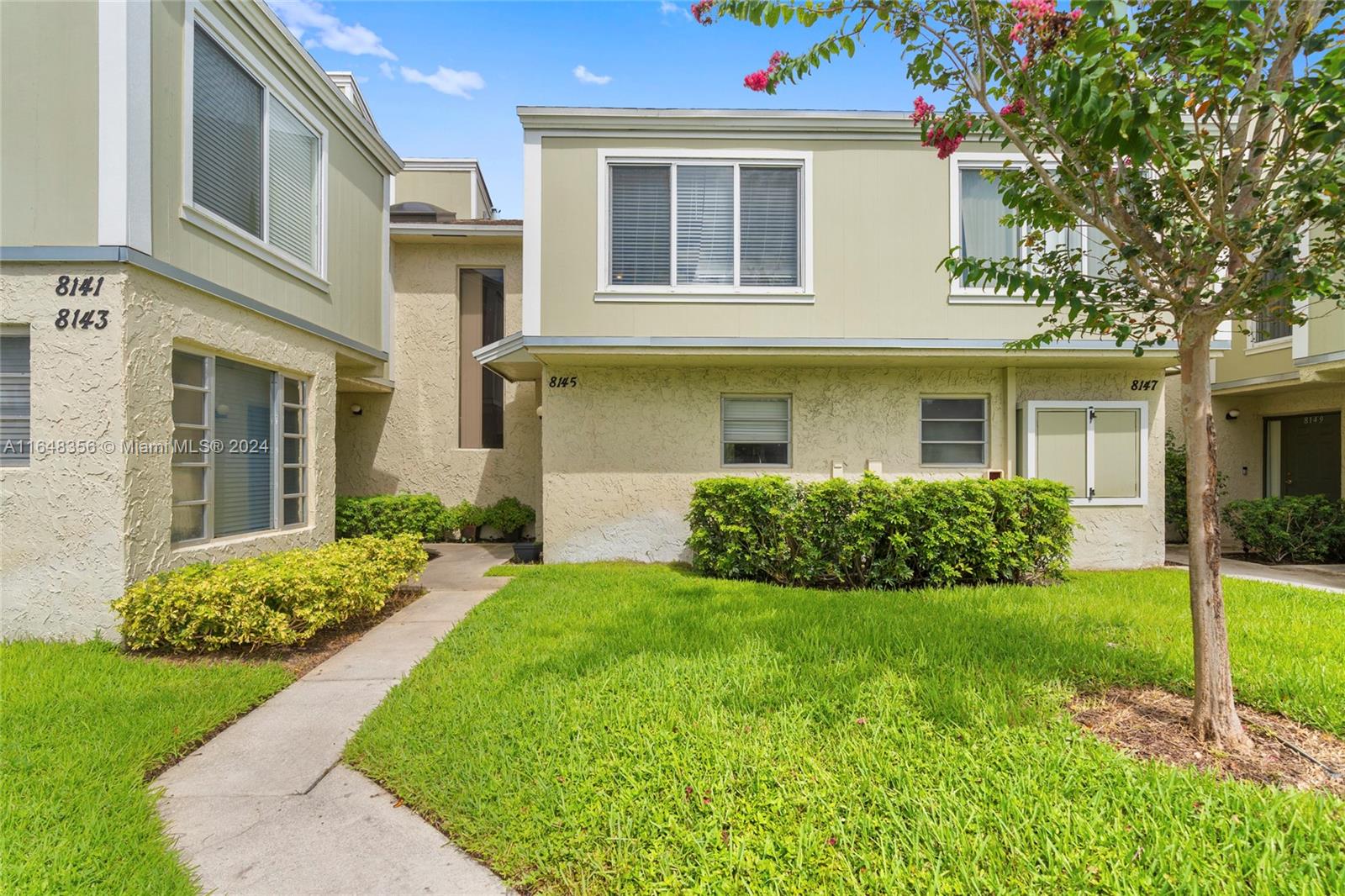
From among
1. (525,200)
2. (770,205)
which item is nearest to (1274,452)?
(770,205)

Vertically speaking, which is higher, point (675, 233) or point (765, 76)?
point (675, 233)

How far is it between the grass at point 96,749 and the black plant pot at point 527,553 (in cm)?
451

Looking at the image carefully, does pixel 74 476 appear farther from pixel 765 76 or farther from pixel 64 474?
pixel 765 76

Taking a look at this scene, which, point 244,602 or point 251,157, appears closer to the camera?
point 244,602

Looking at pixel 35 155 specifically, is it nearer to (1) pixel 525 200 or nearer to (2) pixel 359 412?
(1) pixel 525 200

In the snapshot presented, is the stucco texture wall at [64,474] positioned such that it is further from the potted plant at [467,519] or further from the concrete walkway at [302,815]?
the potted plant at [467,519]

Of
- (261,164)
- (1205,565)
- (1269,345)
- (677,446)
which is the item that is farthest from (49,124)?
(1269,345)

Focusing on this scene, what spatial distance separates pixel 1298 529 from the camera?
31.9 ft

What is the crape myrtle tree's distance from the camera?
272 centimetres

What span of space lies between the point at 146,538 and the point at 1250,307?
8308 mm

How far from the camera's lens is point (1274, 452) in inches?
461

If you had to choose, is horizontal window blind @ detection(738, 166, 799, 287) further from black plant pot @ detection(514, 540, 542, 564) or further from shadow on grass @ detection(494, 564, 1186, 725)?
black plant pot @ detection(514, 540, 542, 564)

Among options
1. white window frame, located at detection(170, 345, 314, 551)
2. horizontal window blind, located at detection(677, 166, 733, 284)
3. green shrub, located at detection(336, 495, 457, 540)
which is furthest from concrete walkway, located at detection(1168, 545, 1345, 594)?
white window frame, located at detection(170, 345, 314, 551)

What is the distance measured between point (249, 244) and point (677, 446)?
576cm
